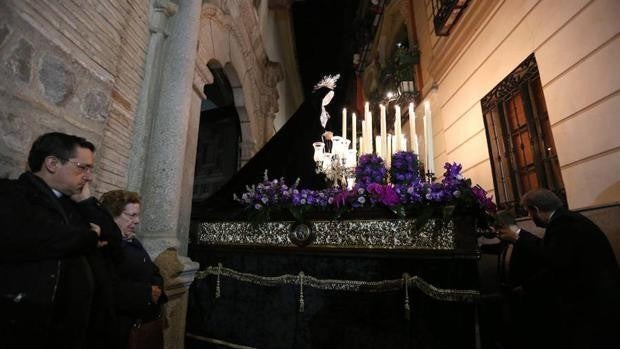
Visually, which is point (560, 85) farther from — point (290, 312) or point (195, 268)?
point (195, 268)

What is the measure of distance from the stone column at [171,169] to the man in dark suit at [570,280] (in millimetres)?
2628

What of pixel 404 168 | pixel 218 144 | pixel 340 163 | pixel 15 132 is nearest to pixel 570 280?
pixel 404 168

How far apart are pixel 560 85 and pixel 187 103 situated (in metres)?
3.27

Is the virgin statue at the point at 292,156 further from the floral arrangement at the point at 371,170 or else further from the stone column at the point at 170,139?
the floral arrangement at the point at 371,170

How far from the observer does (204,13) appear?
12.1 feet

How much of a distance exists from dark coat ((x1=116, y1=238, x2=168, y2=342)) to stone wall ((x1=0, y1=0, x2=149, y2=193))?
741mm

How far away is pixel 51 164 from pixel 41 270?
1.53ft

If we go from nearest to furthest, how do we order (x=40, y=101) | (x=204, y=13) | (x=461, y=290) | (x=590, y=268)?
(x=590, y=268)
(x=40, y=101)
(x=461, y=290)
(x=204, y=13)

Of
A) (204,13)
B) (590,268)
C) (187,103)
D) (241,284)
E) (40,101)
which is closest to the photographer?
(590,268)

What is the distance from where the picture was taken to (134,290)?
159 centimetres

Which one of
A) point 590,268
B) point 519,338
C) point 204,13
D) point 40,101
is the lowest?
point 519,338

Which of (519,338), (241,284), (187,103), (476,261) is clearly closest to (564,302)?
(476,261)

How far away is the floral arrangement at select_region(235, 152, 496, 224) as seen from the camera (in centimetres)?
205

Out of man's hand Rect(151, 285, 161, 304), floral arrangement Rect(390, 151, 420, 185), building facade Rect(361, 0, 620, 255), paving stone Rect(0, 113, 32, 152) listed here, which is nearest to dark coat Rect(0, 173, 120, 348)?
man's hand Rect(151, 285, 161, 304)
